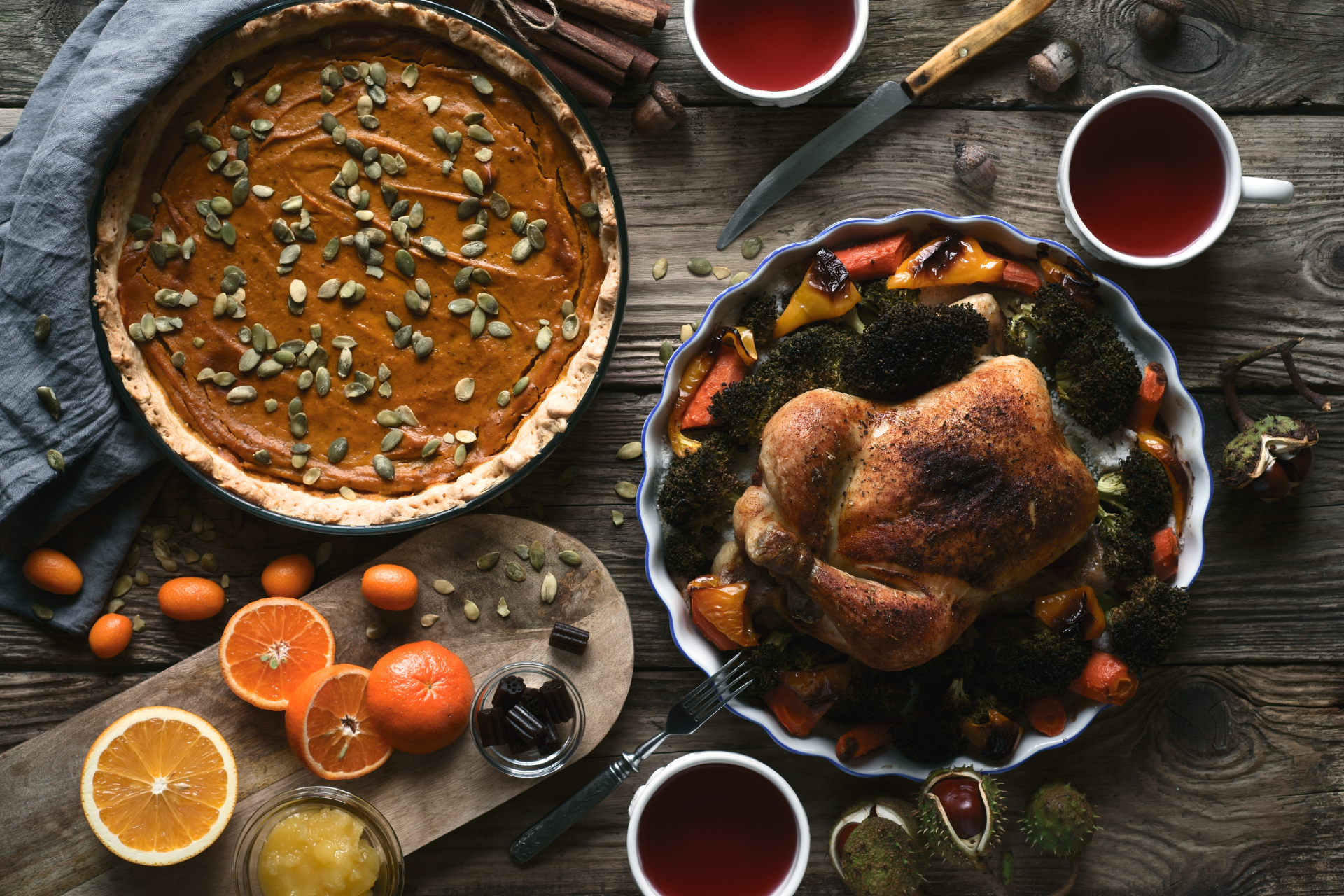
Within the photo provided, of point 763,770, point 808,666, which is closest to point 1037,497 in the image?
point 808,666

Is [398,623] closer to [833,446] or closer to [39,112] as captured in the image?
[833,446]

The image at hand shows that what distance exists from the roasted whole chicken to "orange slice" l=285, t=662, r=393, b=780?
1.67m

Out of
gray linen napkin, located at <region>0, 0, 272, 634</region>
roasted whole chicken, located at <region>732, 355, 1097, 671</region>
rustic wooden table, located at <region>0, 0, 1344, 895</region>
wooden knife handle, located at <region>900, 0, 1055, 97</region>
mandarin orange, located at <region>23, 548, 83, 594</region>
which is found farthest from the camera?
rustic wooden table, located at <region>0, 0, 1344, 895</region>

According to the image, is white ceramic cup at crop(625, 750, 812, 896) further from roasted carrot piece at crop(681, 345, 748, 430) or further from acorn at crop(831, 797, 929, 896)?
roasted carrot piece at crop(681, 345, 748, 430)

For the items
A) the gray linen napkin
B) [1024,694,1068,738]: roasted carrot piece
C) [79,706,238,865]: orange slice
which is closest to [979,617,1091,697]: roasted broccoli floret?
[1024,694,1068,738]: roasted carrot piece

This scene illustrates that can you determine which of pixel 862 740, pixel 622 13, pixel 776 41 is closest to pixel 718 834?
pixel 862 740

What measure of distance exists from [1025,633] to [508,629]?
2.08 metres

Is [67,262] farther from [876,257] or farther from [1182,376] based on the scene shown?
[1182,376]

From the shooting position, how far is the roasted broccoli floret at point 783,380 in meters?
3.28

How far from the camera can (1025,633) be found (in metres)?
3.34

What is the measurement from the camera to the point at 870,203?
12.1ft

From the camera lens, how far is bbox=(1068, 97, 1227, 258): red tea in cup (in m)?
3.41

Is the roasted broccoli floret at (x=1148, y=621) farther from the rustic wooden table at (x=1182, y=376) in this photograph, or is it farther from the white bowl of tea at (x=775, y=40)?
the white bowl of tea at (x=775, y=40)

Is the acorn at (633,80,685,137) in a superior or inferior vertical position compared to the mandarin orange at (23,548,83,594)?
superior
